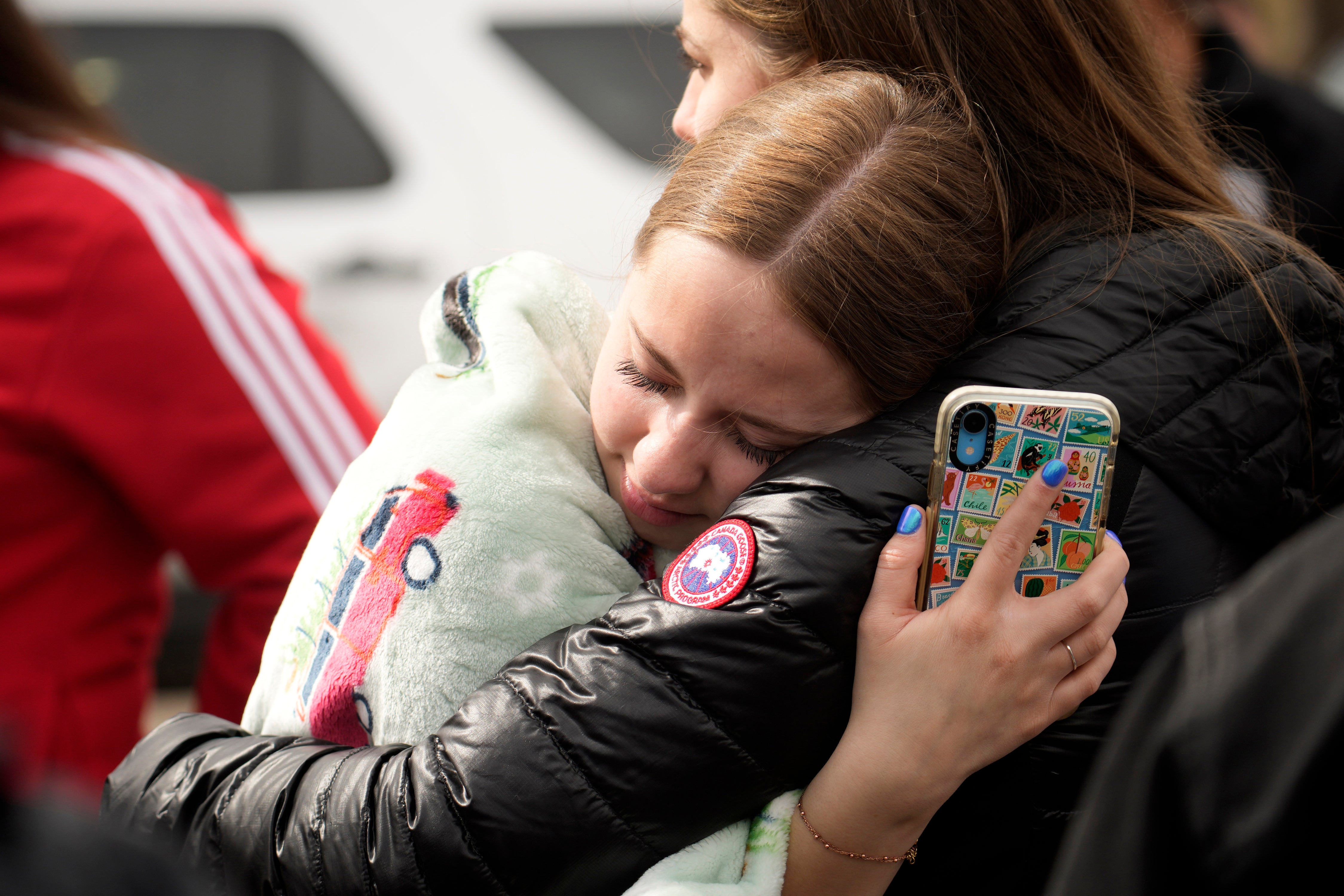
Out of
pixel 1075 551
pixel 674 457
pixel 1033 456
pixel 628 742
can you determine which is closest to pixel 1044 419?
pixel 1033 456

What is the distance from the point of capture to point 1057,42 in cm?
135

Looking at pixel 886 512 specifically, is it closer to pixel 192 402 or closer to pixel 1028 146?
pixel 1028 146

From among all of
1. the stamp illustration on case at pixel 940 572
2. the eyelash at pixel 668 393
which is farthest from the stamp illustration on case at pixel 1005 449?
the eyelash at pixel 668 393

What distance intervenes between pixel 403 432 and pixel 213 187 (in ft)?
8.33

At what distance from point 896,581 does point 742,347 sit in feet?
1.02

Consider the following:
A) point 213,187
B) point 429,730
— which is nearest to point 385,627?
point 429,730

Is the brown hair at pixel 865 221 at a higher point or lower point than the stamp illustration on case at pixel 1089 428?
higher

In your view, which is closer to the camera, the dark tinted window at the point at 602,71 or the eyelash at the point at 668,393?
the eyelash at the point at 668,393

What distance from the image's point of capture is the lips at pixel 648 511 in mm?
1331

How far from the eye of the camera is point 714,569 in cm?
110

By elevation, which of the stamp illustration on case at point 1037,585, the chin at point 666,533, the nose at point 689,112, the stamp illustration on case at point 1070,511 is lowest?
the chin at point 666,533

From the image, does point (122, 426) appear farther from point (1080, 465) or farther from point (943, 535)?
point (1080, 465)

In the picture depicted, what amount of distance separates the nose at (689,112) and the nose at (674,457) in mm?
483

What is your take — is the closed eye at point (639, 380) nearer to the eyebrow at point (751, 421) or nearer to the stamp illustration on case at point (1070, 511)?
the eyebrow at point (751, 421)
